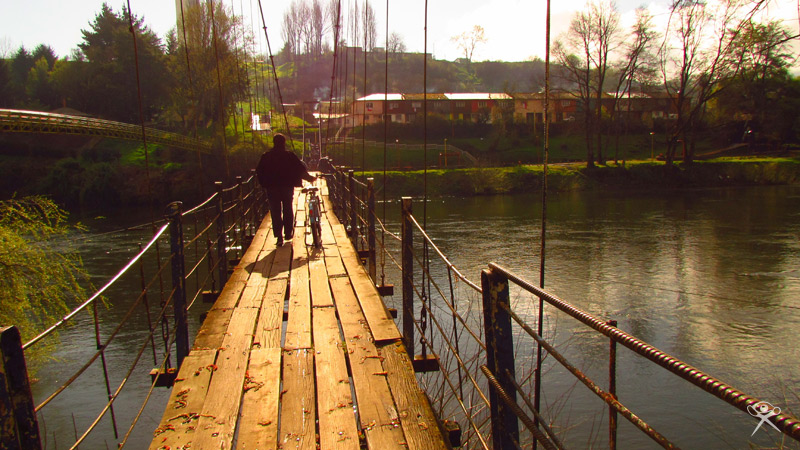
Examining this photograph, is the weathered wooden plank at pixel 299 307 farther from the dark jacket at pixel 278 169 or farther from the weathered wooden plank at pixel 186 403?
the dark jacket at pixel 278 169

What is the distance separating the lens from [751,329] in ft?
39.1

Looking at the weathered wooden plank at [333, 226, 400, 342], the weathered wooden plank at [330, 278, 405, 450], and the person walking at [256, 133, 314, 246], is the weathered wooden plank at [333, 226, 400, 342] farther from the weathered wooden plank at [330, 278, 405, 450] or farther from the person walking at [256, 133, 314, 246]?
the person walking at [256, 133, 314, 246]

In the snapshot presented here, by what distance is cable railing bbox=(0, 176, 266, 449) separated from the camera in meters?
1.80

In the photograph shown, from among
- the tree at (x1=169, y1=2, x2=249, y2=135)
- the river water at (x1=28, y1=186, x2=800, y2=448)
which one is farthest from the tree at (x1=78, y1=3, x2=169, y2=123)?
the river water at (x1=28, y1=186, x2=800, y2=448)

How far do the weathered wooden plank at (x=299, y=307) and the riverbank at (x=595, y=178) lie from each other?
30.8 metres

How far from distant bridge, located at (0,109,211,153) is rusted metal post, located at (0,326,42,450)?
19.6 meters

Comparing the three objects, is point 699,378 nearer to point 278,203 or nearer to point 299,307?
point 299,307

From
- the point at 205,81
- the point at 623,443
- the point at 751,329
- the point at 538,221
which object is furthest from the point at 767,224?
the point at 205,81

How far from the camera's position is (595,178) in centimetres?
3994

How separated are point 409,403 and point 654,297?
12665 mm

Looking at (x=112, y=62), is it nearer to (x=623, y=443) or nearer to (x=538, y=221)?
(x=538, y=221)

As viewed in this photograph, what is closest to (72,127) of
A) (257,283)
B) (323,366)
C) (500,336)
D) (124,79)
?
(124,79)

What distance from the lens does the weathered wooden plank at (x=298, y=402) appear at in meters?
2.65

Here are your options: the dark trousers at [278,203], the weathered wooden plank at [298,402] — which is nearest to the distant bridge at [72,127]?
the dark trousers at [278,203]
